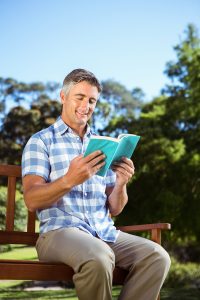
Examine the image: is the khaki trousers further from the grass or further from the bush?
the bush

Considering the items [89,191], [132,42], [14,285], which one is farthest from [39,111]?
[89,191]

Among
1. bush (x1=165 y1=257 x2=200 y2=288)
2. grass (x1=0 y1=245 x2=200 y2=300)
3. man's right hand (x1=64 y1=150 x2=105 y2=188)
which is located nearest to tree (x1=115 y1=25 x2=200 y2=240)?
bush (x1=165 y1=257 x2=200 y2=288)

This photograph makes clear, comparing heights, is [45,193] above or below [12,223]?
above

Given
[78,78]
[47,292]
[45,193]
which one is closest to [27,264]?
[45,193]

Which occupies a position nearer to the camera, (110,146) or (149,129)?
(110,146)

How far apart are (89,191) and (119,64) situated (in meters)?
19.3

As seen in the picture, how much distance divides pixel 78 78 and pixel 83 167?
0.69 metres

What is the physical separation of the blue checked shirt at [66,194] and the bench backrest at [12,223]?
542 mm

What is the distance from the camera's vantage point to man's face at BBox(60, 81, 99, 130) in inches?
115

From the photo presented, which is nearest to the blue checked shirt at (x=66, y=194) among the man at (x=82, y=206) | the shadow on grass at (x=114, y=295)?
the man at (x=82, y=206)

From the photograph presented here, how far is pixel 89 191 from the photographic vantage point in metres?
2.88

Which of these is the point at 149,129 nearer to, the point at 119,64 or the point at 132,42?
the point at 132,42

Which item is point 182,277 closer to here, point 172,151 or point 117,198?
point 172,151

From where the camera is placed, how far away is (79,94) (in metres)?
2.91
